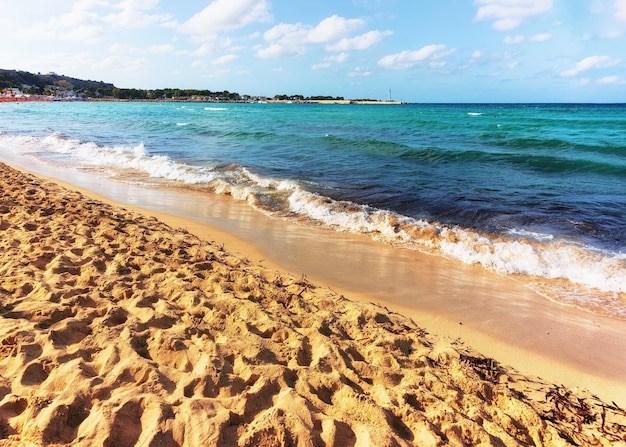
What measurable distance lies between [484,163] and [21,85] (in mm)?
126411

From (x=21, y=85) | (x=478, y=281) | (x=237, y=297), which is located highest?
(x=21, y=85)

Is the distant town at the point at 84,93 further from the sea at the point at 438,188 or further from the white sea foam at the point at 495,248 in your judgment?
the white sea foam at the point at 495,248

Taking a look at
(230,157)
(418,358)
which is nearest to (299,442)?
(418,358)

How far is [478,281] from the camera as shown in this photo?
555cm

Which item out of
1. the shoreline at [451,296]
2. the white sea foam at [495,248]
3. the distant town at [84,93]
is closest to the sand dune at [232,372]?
the shoreline at [451,296]

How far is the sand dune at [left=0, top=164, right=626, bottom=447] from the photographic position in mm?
2307

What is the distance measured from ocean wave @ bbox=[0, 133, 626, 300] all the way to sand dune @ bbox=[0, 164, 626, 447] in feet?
9.53

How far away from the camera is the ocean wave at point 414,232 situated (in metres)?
5.87

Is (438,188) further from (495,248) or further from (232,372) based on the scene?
(232,372)

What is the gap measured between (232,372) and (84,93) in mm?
136542

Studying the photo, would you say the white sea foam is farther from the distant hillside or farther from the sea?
the distant hillside

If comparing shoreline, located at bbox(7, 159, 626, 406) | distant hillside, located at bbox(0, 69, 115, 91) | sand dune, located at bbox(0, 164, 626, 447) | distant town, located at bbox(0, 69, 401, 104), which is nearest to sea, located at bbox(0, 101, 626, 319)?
shoreline, located at bbox(7, 159, 626, 406)

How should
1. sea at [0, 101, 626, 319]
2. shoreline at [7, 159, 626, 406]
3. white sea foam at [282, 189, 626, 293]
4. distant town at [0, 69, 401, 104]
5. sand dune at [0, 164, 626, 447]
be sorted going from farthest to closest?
distant town at [0, 69, 401, 104] → sea at [0, 101, 626, 319] → white sea foam at [282, 189, 626, 293] → shoreline at [7, 159, 626, 406] → sand dune at [0, 164, 626, 447]

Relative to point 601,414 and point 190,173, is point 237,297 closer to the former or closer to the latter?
point 601,414
